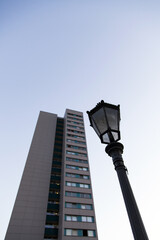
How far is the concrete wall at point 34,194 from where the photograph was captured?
95.2 feet

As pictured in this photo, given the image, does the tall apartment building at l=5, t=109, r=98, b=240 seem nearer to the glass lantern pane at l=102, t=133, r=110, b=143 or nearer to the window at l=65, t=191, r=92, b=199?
the window at l=65, t=191, r=92, b=199

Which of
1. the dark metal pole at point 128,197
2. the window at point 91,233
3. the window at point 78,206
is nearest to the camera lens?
the dark metal pole at point 128,197

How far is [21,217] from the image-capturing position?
99.9 feet

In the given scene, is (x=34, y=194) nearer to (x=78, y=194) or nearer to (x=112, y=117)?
(x=78, y=194)

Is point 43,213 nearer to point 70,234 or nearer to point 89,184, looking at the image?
point 70,234

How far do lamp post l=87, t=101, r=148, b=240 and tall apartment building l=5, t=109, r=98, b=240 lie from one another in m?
30.8

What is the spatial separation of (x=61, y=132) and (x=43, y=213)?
2750 centimetres

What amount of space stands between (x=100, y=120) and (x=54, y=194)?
39.1 meters

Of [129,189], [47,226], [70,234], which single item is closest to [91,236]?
[70,234]

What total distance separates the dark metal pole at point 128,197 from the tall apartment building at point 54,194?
1214 inches

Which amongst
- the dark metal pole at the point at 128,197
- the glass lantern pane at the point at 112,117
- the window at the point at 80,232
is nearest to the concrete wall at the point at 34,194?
the window at the point at 80,232

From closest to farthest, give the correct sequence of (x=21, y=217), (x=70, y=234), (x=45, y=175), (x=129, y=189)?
(x=129, y=189) → (x=70, y=234) → (x=21, y=217) → (x=45, y=175)

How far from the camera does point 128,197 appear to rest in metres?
2.56

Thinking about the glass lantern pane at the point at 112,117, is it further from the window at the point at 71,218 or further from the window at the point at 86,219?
the window at the point at 86,219
